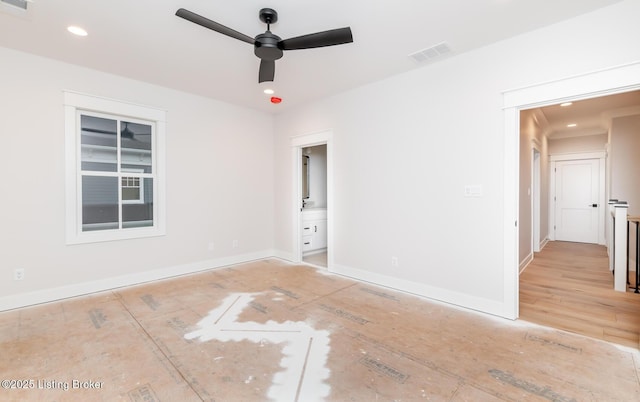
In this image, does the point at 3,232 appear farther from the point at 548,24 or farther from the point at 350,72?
the point at 548,24

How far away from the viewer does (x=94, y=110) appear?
362cm

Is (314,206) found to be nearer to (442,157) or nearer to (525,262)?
(442,157)

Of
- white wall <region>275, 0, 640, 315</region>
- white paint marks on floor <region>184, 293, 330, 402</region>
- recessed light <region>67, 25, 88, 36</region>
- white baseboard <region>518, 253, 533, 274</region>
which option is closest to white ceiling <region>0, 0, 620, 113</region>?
recessed light <region>67, 25, 88, 36</region>

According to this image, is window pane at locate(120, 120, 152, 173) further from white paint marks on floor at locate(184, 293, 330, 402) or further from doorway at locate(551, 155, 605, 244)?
doorway at locate(551, 155, 605, 244)

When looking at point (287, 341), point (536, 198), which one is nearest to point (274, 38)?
point (287, 341)

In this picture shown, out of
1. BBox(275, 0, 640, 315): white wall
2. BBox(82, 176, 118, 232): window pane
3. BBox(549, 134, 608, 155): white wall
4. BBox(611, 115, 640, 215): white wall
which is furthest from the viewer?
BBox(549, 134, 608, 155): white wall

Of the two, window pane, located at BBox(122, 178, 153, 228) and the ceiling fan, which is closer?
the ceiling fan

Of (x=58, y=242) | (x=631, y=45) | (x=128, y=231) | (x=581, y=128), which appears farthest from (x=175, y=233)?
(x=581, y=128)

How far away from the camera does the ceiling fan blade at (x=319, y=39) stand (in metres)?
2.20

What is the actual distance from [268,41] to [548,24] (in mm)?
2500

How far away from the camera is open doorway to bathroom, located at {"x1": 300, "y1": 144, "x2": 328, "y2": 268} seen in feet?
18.3

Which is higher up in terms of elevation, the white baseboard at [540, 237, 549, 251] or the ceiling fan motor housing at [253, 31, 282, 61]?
the ceiling fan motor housing at [253, 31, 282, 61]

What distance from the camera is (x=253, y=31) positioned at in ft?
8.88

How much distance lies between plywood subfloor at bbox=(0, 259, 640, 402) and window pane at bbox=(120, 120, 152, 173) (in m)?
1.78
